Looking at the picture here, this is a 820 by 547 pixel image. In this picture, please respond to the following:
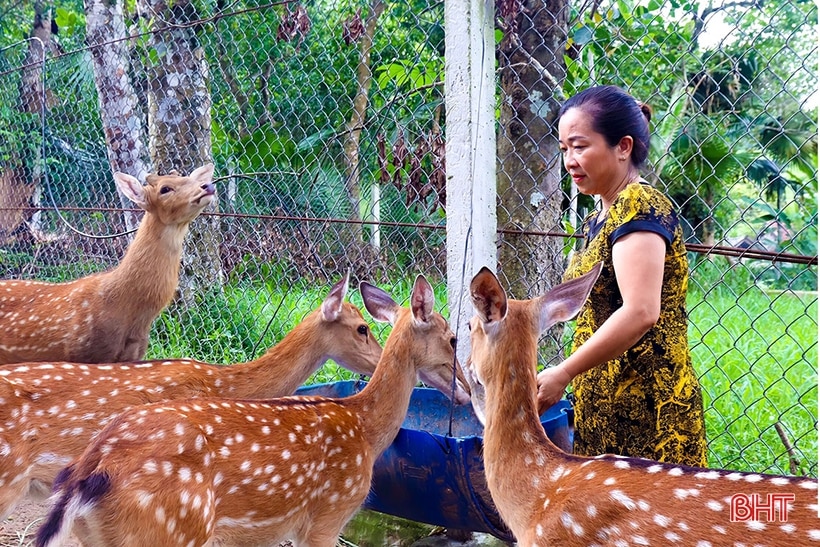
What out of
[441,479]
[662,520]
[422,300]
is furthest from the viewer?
[422,300]

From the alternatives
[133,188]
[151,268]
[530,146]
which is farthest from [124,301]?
[530,146]

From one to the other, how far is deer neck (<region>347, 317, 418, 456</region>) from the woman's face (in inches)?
42.6

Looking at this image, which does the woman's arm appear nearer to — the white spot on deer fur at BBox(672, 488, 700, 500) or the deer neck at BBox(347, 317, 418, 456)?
the white spot on deer fur at BBox(672, 488, 700, 500)

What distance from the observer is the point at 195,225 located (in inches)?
224

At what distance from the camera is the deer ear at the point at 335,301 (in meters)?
3.75

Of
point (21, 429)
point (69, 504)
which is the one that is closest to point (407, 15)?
point (21, 429)

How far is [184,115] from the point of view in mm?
5629

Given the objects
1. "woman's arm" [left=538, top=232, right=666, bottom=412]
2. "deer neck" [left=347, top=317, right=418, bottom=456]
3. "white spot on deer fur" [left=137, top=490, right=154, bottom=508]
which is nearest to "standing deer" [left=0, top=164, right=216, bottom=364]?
"deer neck" [left=347, top=317, right=418, bottom=456]

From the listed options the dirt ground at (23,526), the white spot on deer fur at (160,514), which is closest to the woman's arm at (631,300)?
the white spot on deer fur at (160,514)

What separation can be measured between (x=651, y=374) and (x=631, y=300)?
37cm

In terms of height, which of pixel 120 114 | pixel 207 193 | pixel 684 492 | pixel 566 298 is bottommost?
pixel 684 492

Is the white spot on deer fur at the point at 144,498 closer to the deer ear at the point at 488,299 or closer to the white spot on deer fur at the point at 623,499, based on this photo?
the deer ear at the point at 488,299

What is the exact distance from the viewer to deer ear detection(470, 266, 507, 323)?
256 centimetres

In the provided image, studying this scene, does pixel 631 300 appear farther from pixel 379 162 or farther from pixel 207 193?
pixel 379 162
